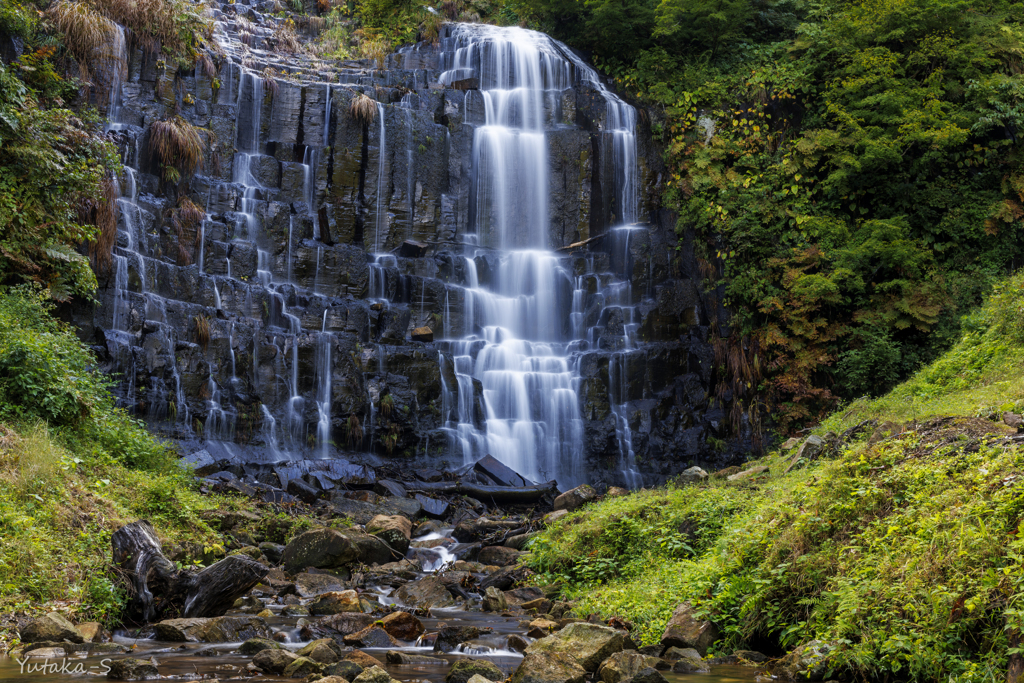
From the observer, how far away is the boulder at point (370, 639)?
6.80 metres

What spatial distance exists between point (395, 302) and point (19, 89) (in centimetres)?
982

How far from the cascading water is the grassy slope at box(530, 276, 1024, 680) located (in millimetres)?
9490

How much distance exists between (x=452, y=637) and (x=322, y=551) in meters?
3.60

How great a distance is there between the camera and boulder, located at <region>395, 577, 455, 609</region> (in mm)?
8797

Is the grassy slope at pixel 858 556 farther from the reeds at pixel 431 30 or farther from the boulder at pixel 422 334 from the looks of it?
the reeds at pixel 431 30

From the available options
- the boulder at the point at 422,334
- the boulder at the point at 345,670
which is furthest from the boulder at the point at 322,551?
the boulder at the point at 422,334

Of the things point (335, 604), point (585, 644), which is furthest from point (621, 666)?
point (335, 604)

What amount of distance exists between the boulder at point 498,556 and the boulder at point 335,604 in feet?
11.0

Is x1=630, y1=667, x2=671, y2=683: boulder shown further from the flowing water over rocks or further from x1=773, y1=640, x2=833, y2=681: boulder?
the flowing water over rocks

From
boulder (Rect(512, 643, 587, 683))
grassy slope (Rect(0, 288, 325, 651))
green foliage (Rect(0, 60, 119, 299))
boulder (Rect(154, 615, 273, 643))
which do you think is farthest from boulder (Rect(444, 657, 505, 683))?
green foliage (Rect(0, 60, 119, 299))

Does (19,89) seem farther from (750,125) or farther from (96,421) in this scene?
(750,125)

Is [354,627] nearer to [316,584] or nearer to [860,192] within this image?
[316,584]

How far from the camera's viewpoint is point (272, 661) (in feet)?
18.5
